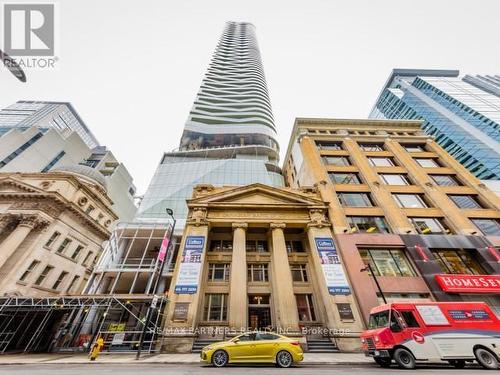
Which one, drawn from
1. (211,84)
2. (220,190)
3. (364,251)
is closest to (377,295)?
(364,251)

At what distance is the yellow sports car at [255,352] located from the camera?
1008 cm

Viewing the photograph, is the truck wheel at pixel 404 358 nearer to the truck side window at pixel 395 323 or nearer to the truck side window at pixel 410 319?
the truck side window at pixel 395 323

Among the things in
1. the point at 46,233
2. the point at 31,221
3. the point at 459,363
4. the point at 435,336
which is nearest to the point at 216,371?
the point at 435,336

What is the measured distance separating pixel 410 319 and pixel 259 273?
13546mm

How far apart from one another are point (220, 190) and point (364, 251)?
16.4 metres

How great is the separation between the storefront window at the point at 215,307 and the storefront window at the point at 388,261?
13.5 meters

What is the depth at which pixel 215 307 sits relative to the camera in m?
19.7

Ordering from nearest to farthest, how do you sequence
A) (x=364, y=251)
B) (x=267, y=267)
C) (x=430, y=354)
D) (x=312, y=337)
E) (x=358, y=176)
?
(x=430, y=354) < (x=312, y=337) < (x=364, y=251) < (x=267, y=267) < (x=358, y=176)

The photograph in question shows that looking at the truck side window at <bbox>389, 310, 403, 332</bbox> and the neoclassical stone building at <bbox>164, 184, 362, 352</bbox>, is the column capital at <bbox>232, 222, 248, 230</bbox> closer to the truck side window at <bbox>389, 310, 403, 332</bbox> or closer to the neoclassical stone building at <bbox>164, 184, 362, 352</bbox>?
the neoclassical stone building at <bbox>164, 184, 362, 352</bbox>

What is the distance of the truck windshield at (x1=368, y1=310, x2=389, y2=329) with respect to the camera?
11.0 m

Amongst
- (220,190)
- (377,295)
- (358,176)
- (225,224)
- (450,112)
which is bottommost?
(377,295)

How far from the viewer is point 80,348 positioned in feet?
58.0

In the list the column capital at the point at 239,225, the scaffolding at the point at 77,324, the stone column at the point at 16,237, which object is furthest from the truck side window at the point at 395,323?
the stone column at the point at 16,237

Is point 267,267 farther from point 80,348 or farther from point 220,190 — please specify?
point 80,348
